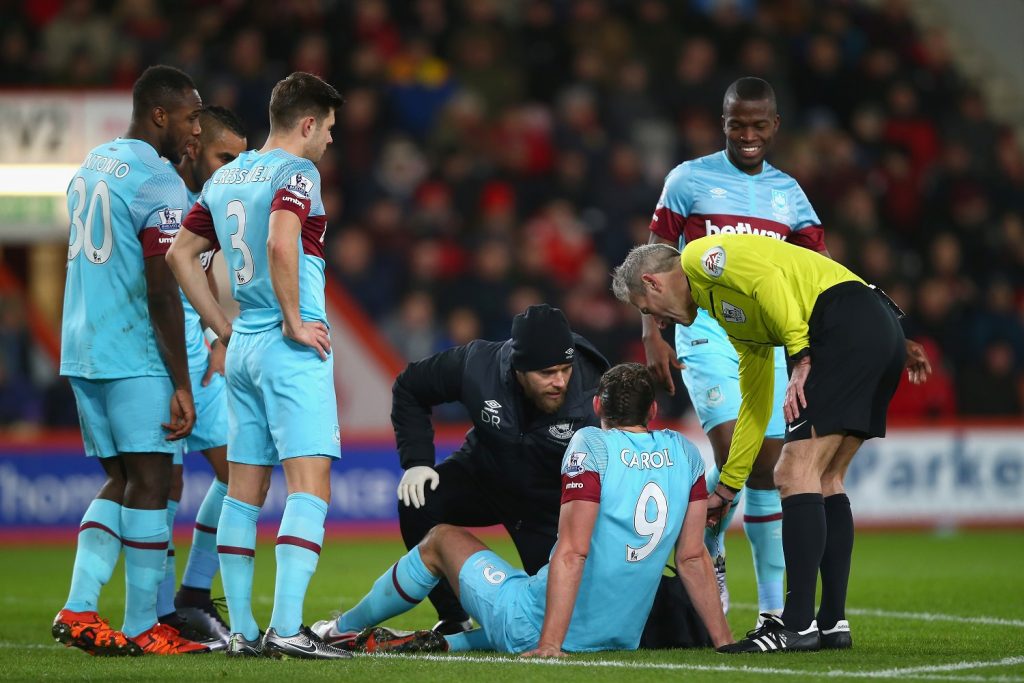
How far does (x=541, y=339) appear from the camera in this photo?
6055mm

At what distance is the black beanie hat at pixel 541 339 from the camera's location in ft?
19.8

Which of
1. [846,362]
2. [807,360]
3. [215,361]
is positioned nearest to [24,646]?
[215,361]

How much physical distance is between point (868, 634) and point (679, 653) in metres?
1.28

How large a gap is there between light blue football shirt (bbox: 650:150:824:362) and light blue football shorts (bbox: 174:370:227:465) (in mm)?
2459

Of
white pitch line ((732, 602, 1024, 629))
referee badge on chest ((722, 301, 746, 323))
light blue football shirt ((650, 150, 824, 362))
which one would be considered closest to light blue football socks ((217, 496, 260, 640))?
referee badge on chest ((722, 301, 746, 323))

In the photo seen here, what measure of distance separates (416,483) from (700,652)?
4.75ft

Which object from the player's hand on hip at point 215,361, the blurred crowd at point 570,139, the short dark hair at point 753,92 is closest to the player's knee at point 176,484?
the player's hand on hip at point 215,361

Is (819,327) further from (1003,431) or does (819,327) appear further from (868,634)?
(1003,431)

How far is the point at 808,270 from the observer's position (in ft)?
19.7

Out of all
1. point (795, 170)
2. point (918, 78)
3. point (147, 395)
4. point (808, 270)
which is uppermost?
point (918, 78)

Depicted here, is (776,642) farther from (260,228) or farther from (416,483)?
(260,228)

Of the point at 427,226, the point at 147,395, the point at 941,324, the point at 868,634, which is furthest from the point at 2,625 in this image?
the point at 941,324

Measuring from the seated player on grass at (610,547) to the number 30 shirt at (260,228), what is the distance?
1.19 metres

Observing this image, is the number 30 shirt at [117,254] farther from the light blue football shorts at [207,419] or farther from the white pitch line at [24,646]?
the white pitch line at [24,646]
